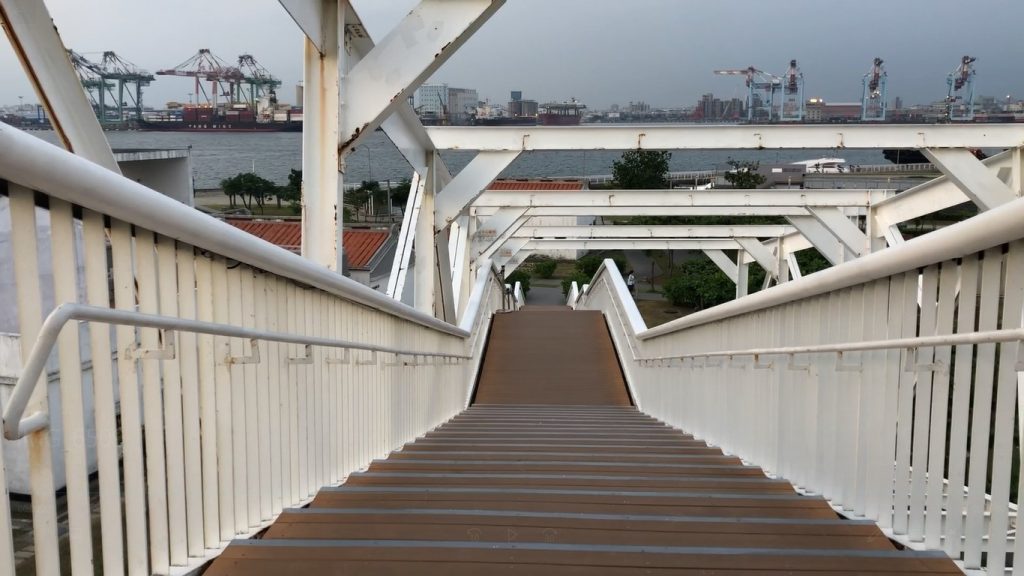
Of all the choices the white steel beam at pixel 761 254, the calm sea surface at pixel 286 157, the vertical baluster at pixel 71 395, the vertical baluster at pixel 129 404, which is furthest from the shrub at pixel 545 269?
the vertical baluster at pixel 71 395

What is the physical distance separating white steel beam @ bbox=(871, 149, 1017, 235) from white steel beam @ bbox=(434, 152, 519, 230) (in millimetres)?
4947

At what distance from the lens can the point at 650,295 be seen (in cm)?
3941

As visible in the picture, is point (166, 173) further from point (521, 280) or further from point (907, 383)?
point (521, 280)

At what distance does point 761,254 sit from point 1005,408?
18006 millimetres

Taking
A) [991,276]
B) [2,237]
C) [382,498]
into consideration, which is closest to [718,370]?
[382,498]

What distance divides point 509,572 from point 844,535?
110cm

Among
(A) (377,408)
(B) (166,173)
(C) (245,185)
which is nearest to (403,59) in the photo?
(A) (377,408)

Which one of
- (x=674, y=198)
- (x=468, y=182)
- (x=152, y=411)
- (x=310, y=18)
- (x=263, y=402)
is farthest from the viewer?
(x=674, y=198)

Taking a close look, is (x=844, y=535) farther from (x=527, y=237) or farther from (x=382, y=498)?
(x=527, y=237)

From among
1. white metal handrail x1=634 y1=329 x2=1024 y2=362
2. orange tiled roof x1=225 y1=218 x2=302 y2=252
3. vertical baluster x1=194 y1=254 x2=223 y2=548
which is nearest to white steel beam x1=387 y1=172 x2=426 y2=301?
white metal handrail x1=634 y1=329 x2=1024 y2=362

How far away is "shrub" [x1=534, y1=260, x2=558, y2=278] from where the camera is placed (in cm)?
4484

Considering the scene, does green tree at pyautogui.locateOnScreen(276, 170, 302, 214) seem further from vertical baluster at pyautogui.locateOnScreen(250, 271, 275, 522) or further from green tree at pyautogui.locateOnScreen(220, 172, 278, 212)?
vertical baluster at pyautogui.locateOnScreen(250, 271, 275, 522)

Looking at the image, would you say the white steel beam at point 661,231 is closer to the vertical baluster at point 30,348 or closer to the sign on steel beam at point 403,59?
the sign on steel beam at point 403,59

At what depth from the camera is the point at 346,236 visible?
28.1 metres
